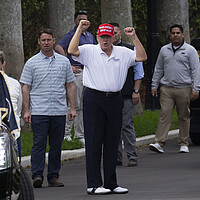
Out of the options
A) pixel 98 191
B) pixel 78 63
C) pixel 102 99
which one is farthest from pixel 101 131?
pixel 78 63

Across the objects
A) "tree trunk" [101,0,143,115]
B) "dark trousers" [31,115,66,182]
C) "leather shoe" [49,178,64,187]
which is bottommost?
"leather shoe" [49,178,64,187]

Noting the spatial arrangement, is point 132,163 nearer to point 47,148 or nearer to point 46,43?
point 47,148

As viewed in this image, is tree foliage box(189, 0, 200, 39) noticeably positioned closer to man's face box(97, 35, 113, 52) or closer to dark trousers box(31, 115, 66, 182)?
dark trousers box(31, 115, 66, 182)

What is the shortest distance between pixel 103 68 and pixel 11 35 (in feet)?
21.1

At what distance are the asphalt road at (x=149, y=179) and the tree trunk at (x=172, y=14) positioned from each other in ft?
33.6

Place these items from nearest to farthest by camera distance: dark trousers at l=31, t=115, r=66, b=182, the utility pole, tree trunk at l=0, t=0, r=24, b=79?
dark trousers at l=31, t=115, r=66, b=182 → tree trunk at l=0, t=0, r=24, b=79 → the utility pole

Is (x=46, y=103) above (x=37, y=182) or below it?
above

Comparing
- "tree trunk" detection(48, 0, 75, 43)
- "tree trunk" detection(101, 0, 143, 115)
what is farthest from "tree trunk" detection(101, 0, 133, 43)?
"tree trunk" detection(48, 0, 75, 43)

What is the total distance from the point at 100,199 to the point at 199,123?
6072 mm

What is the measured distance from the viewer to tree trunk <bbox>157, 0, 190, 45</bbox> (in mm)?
24750

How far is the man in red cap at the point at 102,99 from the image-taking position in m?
10.1

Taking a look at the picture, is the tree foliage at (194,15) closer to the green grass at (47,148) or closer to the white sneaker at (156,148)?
the green grass at (47,148)

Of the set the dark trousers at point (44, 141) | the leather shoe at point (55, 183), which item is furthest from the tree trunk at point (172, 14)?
the leather shoe at point (55, 183)

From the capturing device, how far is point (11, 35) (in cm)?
1628
